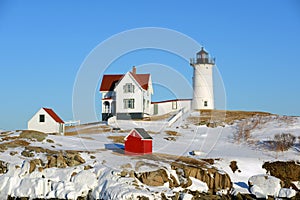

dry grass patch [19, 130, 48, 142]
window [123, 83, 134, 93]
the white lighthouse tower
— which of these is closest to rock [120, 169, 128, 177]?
dry grass patch [19, 130, 48, 142]

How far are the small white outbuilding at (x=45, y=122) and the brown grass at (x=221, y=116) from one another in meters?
11.9

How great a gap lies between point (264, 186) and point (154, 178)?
5.49 meters

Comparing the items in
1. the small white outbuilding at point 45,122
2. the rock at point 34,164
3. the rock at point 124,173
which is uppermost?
the small white outbuilding at point 45,122

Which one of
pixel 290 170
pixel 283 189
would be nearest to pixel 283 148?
pixel 290 170

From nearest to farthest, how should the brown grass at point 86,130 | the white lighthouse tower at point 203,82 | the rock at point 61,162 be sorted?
the rock at point 61,162, the brown grass at point 86,130, the white lighthouse tower at point 203,82

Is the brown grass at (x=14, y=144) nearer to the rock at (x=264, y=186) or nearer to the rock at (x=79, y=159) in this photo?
the rock at (x=79, y=159)

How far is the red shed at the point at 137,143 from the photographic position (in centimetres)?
2938

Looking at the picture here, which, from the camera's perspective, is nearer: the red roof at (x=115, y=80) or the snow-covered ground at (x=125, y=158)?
the snow-covered ground at (x=125, y=158)

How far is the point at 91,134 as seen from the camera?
124ft

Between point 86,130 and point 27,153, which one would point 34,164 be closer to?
point 27,153

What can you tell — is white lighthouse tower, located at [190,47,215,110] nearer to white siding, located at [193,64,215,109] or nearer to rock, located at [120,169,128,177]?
white siding, located at [193,64,215,109]

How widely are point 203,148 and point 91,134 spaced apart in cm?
934

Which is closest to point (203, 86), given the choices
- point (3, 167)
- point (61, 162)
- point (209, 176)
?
point (209, 176)

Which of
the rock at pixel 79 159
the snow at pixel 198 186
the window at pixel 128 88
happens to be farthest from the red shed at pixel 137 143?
the window at pixel 128 88
